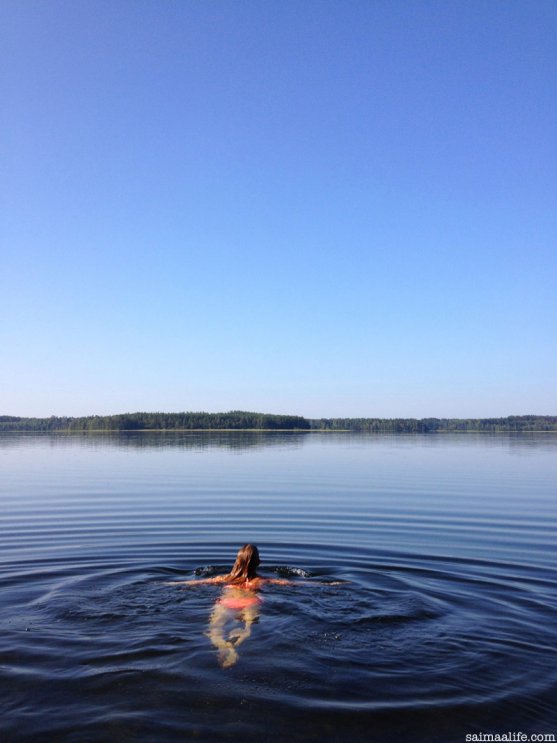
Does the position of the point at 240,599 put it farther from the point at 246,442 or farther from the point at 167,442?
the point at 167,442

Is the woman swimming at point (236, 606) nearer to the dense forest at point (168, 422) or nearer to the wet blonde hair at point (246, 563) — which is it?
the wet blonde hair at point (246, 563)

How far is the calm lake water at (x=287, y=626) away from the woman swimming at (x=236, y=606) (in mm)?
134

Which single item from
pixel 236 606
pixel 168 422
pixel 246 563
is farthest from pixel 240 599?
pixel 168 422

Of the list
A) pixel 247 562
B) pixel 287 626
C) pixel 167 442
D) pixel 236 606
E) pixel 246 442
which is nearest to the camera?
pixel 287 626

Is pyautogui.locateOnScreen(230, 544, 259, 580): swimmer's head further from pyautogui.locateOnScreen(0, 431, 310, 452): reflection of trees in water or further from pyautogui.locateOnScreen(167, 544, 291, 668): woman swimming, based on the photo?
pyautogui.locateOnScreen(0, 431, 310, 452): reflection of trees in water

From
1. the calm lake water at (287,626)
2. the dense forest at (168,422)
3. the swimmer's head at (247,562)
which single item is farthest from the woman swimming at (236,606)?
the dense forest at (168,422)

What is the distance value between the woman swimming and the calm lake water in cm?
13

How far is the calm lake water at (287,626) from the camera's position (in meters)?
7.09

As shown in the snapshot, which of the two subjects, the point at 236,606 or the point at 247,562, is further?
the point at 247,562

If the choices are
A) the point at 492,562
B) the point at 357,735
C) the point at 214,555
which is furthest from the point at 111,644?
the point at 492,562

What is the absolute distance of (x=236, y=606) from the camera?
10.7 meters

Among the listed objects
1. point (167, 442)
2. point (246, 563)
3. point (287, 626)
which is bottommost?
point (167, 442)

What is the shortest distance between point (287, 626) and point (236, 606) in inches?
45.2

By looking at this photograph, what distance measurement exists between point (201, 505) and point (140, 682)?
18.0 m
